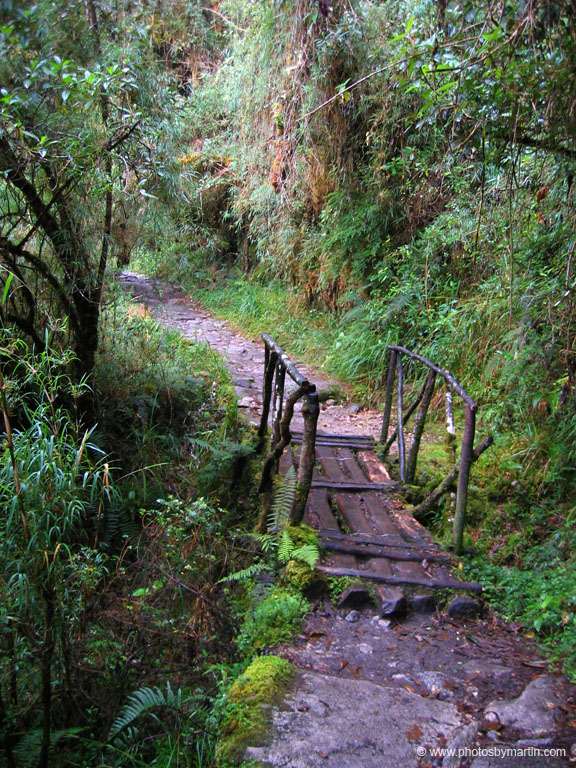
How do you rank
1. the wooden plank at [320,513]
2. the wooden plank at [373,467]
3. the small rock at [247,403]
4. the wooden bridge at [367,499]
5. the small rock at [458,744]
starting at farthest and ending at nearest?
the small rock at [247,403] < the wooden plank at [373,467] < the wooden plank at [320,513] < the wooden bridge at [367,499] < the small rock at [458,744]

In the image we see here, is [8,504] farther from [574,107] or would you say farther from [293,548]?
[574,107]

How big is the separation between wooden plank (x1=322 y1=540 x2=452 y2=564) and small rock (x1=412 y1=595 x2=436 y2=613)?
1.19 feet

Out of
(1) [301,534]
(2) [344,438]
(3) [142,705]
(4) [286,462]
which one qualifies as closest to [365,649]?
(1) [301,534]

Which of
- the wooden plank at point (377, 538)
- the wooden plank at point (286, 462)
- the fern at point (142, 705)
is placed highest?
the wooden plank at point (286, 462)

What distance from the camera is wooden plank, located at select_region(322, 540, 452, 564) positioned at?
11.1ft

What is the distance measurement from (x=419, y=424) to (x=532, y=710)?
238 centimetres

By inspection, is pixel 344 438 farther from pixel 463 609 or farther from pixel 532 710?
pixel 532 710

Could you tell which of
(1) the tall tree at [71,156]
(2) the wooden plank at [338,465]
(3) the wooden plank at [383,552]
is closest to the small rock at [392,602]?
(3) the wooden plank at [383,552]

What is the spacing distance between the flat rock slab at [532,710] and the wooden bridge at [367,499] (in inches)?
28.5

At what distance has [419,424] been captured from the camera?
174 inches

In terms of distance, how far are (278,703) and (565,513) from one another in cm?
262

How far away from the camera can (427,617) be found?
118 inches

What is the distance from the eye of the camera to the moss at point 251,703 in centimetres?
204

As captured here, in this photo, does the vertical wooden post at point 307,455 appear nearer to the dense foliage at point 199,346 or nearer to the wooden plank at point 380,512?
the dense foliage at point 199,346
